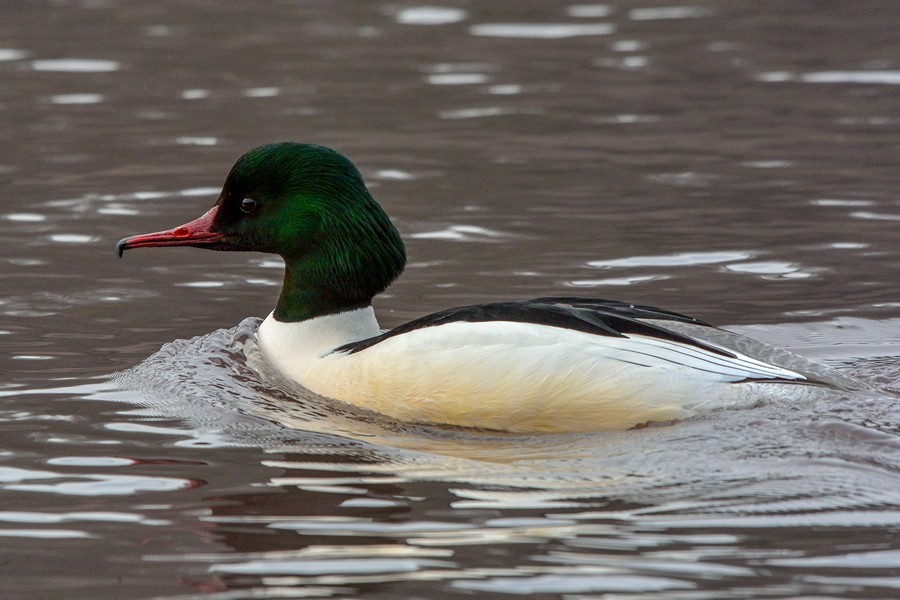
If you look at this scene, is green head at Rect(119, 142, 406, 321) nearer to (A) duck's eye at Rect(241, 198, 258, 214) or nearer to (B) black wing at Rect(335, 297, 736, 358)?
(A) duck's eye at Rect(241, 198, 258, 214)

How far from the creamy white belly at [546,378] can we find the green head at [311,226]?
0.64 meters

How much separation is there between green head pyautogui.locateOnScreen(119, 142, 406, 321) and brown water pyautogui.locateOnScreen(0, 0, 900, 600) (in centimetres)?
62

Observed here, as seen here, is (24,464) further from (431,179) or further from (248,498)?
(431,179)

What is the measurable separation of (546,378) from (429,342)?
0.56 m

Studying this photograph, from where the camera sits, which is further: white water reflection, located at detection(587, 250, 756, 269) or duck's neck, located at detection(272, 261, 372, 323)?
white water reflection, located at detection(587, 250, 756, 269)

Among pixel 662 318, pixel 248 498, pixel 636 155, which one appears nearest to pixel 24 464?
pixel 248 498

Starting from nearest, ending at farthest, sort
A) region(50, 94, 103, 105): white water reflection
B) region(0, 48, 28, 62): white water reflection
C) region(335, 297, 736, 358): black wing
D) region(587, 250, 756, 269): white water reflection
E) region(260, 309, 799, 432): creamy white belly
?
region(260, 309, 799, 432): creamy white belly → region(335, 297, 736, 358): black wing → region(587, 250, 756, 269): white water reflection → region(50, 94, 103, 105): white water reflection → region(0, 48, 28, 62): white water reflection

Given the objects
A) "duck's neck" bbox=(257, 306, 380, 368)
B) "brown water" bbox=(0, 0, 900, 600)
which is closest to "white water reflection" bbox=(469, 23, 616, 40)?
"brown water" bbox=(0, 0, 900, 600)

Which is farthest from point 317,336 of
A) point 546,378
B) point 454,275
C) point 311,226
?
point 454,275

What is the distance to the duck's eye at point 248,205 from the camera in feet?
24.5

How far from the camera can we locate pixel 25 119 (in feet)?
44.1

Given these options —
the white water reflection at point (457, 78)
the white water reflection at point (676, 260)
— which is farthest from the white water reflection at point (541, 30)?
the white water reflection at point (676, 260)

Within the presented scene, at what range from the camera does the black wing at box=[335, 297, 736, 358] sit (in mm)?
6621

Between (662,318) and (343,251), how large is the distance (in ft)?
5.16
